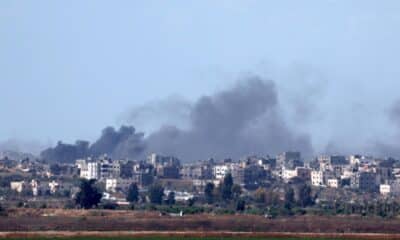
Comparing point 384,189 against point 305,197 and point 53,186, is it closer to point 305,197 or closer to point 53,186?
point 305,197

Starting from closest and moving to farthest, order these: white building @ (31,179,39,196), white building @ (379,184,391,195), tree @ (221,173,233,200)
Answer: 1. tree @ (221,173,233,200)
2. white building @ (31,179,39,196)
3. white building @ (379,184,391,195)

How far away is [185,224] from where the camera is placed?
91938 millimetres

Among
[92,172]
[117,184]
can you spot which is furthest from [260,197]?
[92,172]

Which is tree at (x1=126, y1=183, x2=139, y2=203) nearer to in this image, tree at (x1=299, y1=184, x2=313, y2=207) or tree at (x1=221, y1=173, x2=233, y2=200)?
tree at (x1=221, y1=173, x2=233, y2=200)

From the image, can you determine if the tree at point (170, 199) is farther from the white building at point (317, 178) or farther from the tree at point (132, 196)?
the white building at point (317, 178)

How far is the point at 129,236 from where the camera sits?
243 ft

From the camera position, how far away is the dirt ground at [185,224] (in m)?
87.1

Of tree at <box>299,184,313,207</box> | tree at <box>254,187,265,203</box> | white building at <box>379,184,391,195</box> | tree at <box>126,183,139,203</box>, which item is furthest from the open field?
white building at <box>379,184,391,195</box>

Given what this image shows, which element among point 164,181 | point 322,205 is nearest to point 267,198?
point 322,205

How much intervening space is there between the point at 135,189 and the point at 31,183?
74.7 ft

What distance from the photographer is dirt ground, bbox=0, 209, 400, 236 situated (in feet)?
286

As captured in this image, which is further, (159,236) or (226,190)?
(226,190)

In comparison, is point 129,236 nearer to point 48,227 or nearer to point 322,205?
point 48,227

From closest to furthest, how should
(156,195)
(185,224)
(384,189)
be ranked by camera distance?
(185,224) → (156,195) → (384,189)
